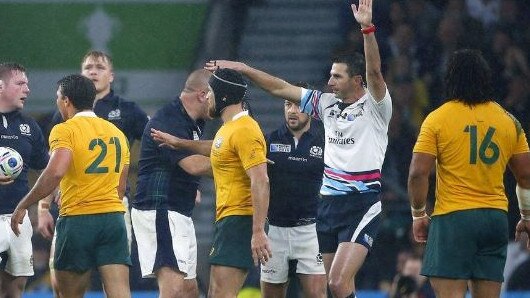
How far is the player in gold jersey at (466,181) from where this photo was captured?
26.3 feet

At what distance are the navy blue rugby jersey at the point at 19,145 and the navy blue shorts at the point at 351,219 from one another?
2473 mm

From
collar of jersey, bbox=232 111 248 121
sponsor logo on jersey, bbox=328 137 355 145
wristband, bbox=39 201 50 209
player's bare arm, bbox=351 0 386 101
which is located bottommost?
wristband, bbox=39 201 50 209

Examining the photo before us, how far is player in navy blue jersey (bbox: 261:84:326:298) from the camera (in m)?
10.1

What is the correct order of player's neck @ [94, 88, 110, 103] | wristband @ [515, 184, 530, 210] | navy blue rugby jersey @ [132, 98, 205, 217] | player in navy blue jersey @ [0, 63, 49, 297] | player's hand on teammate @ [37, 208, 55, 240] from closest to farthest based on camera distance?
wristband @ [515, 184, 530, 210]
navy blue rugby jersey @ [132, 98, 205, 217]
player's hand on teammate @ [37, 208, 55, 240]
player in navy blue jersey @ [0, 63, 49, 297]
player's neck @ [94, 88, 110, 103]

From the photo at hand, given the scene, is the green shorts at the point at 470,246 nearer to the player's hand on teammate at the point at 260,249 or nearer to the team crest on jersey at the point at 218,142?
the player's hand on teammate at the point at 260,249

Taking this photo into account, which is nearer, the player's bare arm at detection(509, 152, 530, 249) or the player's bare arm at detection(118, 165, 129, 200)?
the player's bare arm at detection(509, 152, 530, 249)

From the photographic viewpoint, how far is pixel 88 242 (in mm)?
9070

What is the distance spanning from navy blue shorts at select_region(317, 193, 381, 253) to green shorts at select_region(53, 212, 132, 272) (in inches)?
57.4

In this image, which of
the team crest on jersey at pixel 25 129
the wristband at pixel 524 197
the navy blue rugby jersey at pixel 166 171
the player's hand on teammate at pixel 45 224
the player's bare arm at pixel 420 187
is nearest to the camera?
the player's bare arm at pixel 420 187

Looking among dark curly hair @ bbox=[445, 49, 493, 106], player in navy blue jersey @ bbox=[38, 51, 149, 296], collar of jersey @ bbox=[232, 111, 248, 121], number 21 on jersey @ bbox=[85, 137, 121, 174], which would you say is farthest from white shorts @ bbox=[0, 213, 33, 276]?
dark curly hair @ bbox=[445, 49, 493, 106]

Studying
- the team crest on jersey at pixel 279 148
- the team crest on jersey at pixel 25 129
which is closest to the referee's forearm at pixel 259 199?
the team crest on jersey at pixel 279 148

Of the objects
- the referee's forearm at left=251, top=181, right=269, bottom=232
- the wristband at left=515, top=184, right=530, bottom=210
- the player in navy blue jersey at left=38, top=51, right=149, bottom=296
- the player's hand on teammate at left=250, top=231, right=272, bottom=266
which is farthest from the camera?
the player in navy blue jersey at left=38, top=51, right=149, bottom=296

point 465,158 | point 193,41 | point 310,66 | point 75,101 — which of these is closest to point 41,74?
point 193,41

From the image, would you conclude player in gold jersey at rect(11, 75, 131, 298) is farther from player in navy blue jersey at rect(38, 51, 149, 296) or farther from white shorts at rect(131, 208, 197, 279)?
player in navy blue jersey at rect(38, 51, 149, 296)
